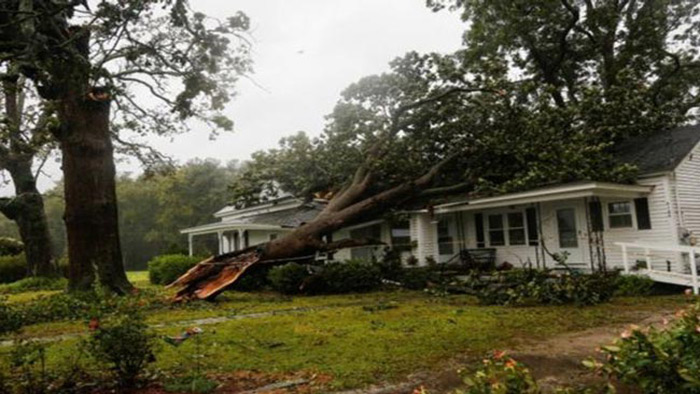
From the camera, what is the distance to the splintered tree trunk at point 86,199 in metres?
13.1

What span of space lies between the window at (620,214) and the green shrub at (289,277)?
33.0 ft

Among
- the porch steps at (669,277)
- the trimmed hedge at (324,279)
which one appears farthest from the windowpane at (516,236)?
the trimmed hedge at (324,279)

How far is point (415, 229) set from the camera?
2075 cm

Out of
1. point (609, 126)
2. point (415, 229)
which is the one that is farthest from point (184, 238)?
point (609, 126)

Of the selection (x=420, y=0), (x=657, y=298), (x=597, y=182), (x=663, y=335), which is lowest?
(x=657, y=298)

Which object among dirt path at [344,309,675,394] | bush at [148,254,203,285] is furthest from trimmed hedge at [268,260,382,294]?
dirt path at [344,309,675,394]

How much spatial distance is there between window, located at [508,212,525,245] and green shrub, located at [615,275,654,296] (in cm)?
504

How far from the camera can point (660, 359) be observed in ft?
11.5

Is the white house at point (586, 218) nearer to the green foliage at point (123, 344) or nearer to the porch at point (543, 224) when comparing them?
the porch at point (543, 224)

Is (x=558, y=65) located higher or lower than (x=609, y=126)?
higher

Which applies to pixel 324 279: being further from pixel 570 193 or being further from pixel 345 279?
pixel 570 193

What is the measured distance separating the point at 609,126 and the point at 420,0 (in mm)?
8633

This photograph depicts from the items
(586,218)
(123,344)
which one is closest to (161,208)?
(586,218)

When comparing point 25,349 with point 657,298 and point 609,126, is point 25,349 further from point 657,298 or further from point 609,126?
point 609,126
